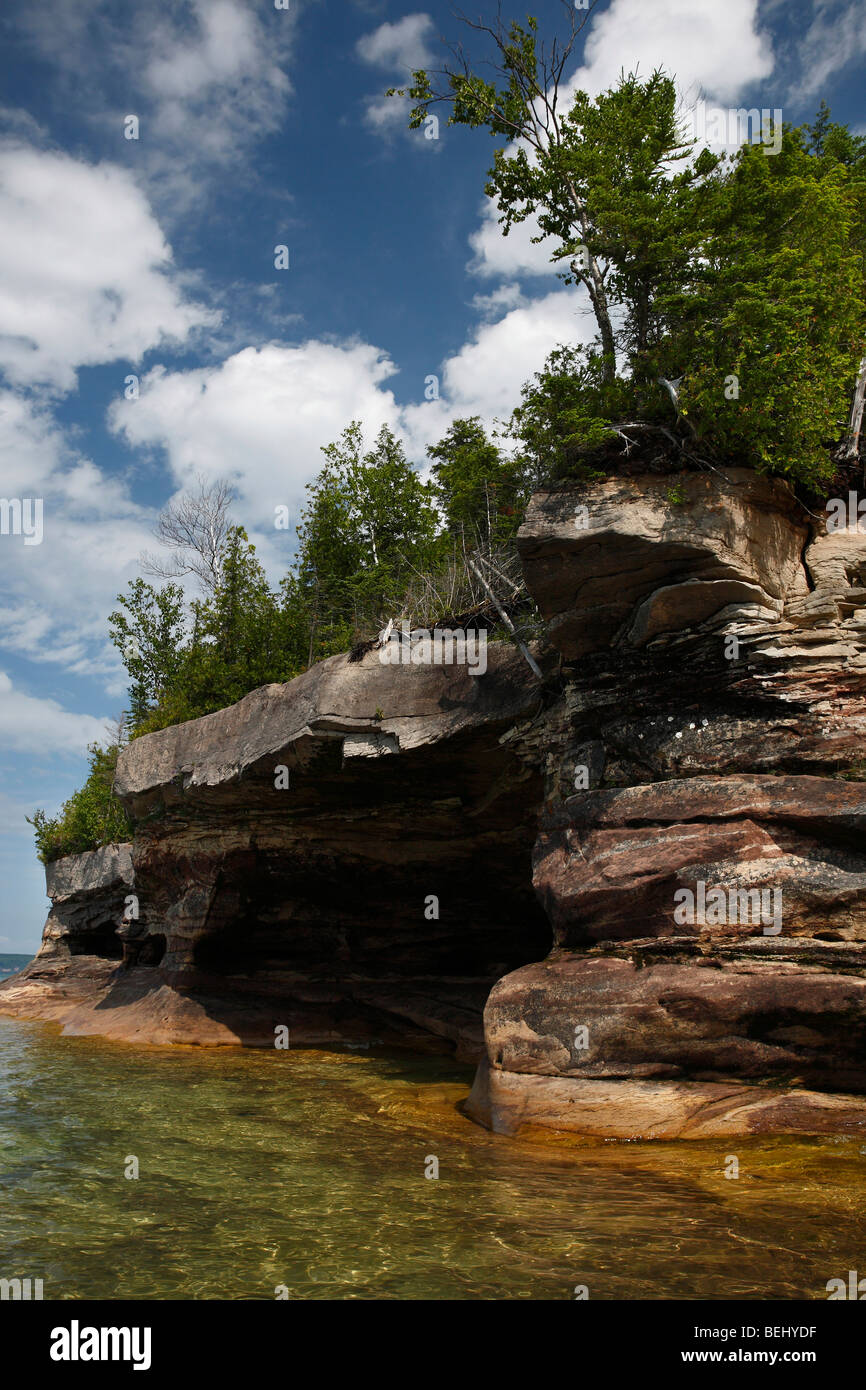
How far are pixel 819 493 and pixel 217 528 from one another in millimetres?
22571

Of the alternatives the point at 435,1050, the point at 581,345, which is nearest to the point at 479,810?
the point at 435,1050

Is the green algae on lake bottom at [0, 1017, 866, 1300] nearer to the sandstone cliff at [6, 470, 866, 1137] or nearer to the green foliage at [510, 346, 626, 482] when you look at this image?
the sandstone cliff at [6, 470, 866, 1137]

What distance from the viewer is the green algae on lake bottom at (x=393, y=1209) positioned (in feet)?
16.0

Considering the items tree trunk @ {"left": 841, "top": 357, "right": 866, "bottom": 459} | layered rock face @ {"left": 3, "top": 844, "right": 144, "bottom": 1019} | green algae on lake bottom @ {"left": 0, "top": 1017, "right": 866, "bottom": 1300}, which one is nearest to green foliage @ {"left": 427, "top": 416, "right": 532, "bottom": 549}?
tree trunk @ {"left": 841, "top": 357, "right": 866, "bottom": 459}

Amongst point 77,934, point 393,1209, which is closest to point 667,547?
point 393,1209

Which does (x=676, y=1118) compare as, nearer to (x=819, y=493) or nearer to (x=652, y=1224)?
(x=652, y=1224)

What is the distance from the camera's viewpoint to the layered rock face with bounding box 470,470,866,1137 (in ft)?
28.1

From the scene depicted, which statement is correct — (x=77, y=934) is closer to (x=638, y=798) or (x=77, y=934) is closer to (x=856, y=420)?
(x=638, y=798)

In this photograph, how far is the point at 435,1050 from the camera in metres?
16.4

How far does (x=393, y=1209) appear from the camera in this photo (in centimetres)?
626

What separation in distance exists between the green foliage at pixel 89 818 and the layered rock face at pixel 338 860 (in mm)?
9543

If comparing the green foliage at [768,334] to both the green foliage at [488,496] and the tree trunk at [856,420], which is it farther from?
the green foliage at [488,496]

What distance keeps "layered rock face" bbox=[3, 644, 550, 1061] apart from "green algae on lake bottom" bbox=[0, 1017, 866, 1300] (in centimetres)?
610
